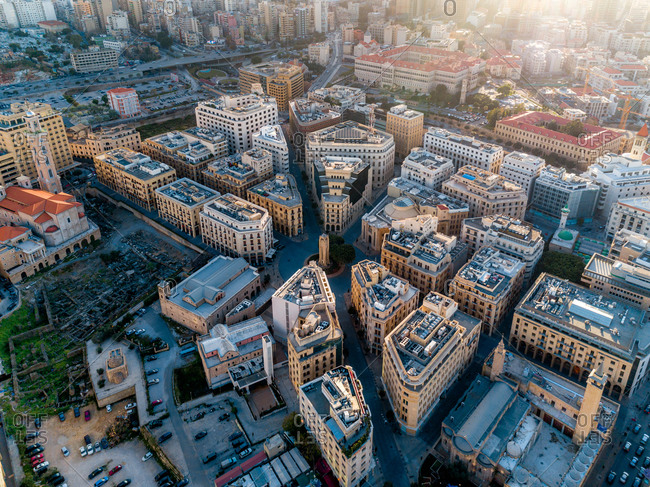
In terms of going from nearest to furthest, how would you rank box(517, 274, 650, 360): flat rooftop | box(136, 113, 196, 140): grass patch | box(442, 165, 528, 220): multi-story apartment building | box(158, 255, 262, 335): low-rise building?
1. box(517, 274, 650, 360): flat rooftop
2. box(158, 255, 262, 335): low-rise building
3. box(442, 165, 528, 220): multi-story apartment building
4. box(136, 113, 196, 140): grass patch

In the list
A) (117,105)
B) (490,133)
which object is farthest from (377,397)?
(117,105)

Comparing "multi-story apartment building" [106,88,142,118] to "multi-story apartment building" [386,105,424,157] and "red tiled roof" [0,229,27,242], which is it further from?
"multi-story apartment building" [386,105,424,157]

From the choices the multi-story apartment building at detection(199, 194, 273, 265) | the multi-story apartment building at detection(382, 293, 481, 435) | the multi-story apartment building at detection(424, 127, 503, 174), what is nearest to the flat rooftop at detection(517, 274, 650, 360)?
the multi-story apartment building at detection(382, 293, 481, 435)

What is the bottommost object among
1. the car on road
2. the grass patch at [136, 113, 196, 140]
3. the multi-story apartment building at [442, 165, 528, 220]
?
the car on road

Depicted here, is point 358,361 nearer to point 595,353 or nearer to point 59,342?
point 595,353

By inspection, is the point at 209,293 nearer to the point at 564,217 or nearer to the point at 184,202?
the point at 184,202

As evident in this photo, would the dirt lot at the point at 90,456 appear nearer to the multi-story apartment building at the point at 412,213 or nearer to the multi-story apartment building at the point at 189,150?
the multi-story apartment building at the point at 412,213

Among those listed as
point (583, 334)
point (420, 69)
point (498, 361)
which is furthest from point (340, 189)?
point (420, 69)
